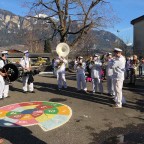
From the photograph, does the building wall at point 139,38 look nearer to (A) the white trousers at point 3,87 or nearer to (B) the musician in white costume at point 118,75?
(A) the white trousers at point 3,87

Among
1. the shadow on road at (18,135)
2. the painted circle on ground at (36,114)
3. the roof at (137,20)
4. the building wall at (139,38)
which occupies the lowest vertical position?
the shadow on road at (18,135)

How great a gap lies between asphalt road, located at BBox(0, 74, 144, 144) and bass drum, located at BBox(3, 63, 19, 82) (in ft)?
3.44

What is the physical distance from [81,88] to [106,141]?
7.76 meters

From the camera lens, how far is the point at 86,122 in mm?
9102

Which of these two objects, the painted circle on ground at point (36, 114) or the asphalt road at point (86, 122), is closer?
the asphalt road at point (86, 122)

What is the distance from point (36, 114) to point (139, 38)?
138 feet

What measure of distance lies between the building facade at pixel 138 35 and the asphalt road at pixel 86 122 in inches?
1411

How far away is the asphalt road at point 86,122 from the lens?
766cm

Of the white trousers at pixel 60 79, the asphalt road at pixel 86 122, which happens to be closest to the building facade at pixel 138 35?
the white trousers at pixel 60 79

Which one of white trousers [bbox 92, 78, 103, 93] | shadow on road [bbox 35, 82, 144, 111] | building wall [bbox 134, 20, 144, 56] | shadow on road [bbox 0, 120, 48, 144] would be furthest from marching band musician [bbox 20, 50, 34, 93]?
building wall [bbox 134, 20, 144, 56]

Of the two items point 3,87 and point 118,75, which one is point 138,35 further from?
point 118,75

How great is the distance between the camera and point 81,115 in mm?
9906

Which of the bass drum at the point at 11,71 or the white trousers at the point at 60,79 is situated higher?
the bass drum at the point at 11,71

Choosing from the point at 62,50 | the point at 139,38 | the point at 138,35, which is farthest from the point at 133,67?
the point at 138,35
